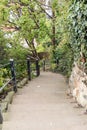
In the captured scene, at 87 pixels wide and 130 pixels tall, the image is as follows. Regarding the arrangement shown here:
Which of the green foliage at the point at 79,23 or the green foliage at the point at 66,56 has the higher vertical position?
the green foliage at the point at 79,23

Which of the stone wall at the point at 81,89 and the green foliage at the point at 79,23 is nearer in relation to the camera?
the green foliage at the point at 79,23

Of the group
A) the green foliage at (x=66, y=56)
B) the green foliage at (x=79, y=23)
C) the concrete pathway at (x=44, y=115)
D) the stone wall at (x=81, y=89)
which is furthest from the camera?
the green foliage at (x=66, y=56)

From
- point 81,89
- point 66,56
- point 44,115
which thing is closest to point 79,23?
point 81,89

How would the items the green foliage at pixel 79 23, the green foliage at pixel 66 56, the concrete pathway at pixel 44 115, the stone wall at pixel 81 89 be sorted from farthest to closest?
the green foliage at pixel 66 56, the stone wall at pixel 81 89, the green foliage at pixel 79 23, the concrete pathway at pixel 44 115

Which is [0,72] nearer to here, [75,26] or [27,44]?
[75,26]

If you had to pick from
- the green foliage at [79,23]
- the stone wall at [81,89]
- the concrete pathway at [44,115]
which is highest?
the green foliage at [79,23]

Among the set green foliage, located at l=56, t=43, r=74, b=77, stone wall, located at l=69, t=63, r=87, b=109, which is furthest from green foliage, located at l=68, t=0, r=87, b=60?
green foliage, located at l=56, t=43, r=74, b=77

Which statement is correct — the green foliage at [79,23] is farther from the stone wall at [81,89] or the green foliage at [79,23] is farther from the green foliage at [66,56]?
the green foliage at [66,56]

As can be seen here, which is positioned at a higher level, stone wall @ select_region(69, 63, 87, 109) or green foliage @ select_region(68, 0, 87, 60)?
green foliage @ select_region(68, 0, 87, 60)

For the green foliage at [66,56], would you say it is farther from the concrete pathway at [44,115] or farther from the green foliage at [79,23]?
the green foliage at [79,23]

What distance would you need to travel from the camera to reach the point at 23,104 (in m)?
8.16

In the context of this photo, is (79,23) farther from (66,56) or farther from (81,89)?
(66,56)

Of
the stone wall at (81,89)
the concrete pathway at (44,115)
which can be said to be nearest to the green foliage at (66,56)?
the concrete pathway at (44,115)

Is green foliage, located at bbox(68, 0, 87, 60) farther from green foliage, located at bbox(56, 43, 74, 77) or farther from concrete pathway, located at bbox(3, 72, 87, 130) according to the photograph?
green foliage, located at bbox(56, 43, 74, 77)
